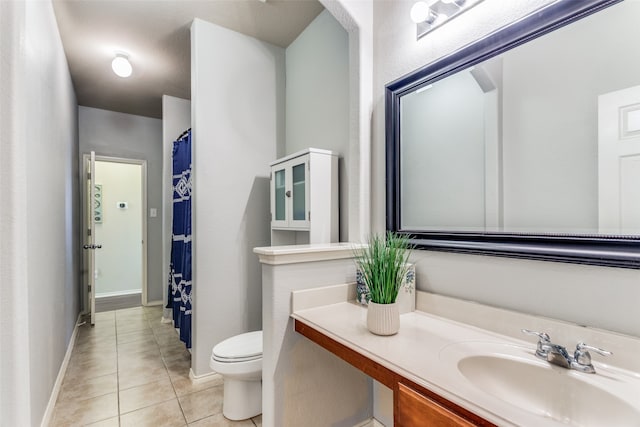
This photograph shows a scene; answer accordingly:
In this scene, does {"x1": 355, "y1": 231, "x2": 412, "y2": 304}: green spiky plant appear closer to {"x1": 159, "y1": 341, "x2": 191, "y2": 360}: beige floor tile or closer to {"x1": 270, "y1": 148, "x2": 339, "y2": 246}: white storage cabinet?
{"x1": 270, "y1": 148, "x2": 339, "y2": 246}: white storage cabinet

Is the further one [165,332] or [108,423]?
[165,332]

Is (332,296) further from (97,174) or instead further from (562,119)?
(97,174)

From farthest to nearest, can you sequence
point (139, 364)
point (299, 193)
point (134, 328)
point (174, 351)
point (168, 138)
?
point (168, 138)
point (134, 328)
point (174, 351)
point (139, 364)
point (299, 193)

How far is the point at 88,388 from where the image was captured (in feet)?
7.32

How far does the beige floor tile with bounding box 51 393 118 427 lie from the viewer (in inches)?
73.8

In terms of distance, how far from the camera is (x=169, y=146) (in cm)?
365

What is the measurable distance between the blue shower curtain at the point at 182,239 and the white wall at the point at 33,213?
0.85m

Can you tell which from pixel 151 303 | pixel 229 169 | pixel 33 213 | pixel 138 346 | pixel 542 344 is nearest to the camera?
pixel 542 344

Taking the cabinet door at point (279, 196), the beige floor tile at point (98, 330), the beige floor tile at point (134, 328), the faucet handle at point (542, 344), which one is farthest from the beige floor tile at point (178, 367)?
the faucet handle at point (542, 344)

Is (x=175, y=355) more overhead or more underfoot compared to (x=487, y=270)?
more underfoot

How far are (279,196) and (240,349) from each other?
3.52 feet

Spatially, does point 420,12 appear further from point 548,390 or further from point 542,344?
point 548,390

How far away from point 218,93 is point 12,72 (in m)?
1.54

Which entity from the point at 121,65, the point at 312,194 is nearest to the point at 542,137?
the point at 312,194
